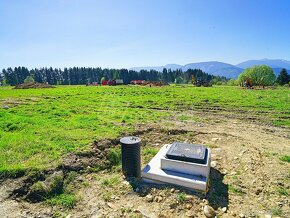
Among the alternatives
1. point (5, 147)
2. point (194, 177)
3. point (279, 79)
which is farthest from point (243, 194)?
point (279, 79)

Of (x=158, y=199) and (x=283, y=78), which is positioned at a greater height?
(x=283, y=78)

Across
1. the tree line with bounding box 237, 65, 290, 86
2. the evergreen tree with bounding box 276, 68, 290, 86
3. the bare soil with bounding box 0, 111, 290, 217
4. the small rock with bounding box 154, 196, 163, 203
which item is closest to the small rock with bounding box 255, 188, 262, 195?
the bare soil with bounding box 0, 111, 290, 217

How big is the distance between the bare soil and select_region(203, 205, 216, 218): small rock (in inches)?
3.6

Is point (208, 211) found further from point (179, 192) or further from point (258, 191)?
point (258, 191)

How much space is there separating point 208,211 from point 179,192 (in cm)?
75

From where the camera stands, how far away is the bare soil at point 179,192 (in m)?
4.23

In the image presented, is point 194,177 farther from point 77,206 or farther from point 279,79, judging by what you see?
point 279,79

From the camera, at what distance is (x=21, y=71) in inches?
4016

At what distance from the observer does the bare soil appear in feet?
13.9

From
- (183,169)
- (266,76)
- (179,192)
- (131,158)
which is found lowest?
(179,192)

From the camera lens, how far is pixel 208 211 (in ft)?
13.5

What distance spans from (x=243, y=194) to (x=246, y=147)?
290 centimetres

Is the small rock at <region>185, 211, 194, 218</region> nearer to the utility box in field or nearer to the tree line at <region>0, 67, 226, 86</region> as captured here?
the utility box in field

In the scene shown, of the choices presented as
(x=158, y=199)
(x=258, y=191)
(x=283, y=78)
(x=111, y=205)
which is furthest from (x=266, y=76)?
(x=111, y=205)
